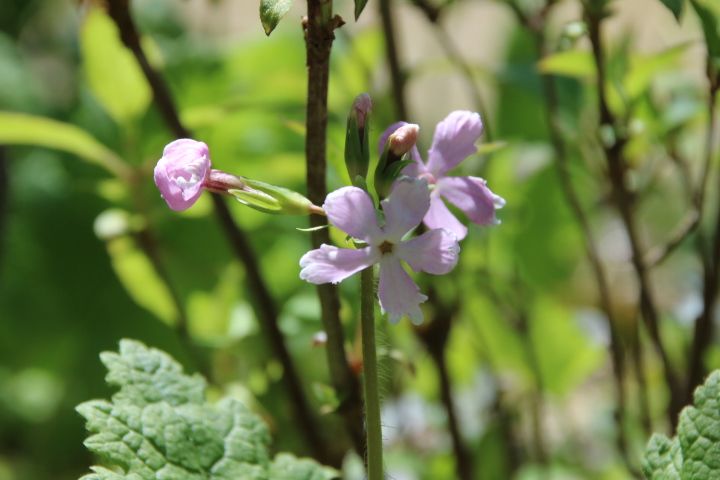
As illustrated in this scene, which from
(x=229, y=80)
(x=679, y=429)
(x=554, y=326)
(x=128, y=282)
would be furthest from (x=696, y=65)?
(x=679, y=429)

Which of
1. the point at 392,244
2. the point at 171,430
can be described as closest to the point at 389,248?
the point at 392,244

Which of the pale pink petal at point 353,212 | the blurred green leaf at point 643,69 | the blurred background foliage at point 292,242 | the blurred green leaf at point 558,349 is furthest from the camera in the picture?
the blurred green leaf at point 558,349

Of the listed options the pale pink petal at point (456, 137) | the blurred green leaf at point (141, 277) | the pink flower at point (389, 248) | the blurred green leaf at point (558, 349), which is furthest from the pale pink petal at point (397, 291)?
the blurred green leaf at point (558, 349)

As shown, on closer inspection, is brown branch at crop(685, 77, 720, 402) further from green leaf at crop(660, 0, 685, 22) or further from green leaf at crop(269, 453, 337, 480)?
green leaf at crop(269, 453, 337, 480)

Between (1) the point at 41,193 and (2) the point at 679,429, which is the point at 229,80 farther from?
(2) the point at 679,429

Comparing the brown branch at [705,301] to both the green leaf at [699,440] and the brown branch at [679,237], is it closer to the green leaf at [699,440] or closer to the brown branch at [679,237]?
the brown branch at [679,237]

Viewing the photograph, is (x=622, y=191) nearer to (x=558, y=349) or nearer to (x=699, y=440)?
(x=699, y=440)
